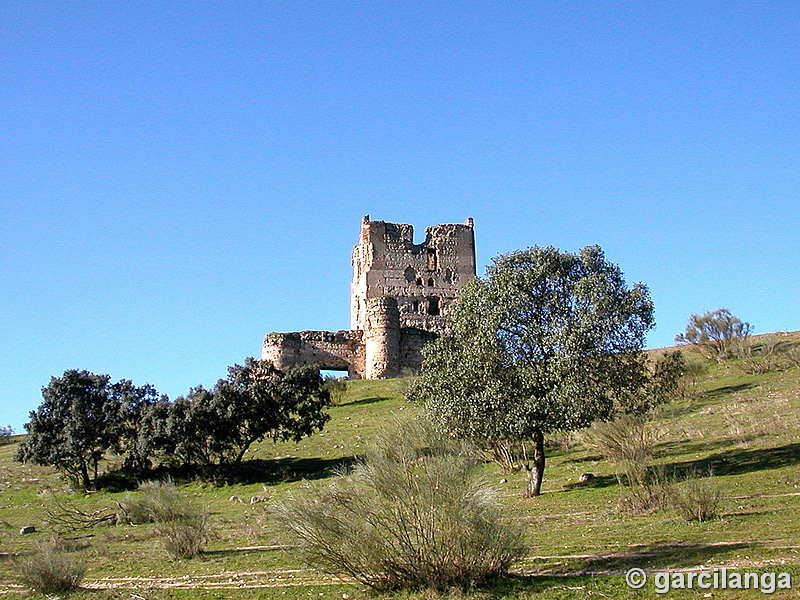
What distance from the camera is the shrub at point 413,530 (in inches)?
393

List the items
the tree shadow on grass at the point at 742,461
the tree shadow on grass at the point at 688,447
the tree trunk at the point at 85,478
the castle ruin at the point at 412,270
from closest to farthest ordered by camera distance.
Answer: the tree shadow on grass at the point at 742,461, the tree shadow on grass at the point at 688,447, the tree trunk at the point at 85,478, the castle ruin at the point at 412,270

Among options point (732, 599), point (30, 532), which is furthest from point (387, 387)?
point (732, 599)

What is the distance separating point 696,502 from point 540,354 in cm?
674

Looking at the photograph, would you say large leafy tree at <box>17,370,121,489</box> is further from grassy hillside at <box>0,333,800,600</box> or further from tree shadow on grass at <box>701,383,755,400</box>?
tree shadow on grass at <box>701,383,755,400</box>

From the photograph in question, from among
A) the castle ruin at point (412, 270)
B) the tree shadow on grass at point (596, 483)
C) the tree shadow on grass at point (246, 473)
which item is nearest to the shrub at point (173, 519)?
the tree shadow on grass at point (246, 473)

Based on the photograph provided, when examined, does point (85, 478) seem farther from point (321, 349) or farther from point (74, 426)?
point (321, 349)

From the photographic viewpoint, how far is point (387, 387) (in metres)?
38.4

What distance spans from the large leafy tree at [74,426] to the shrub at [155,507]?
7.88 metres

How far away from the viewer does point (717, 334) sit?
122 ft

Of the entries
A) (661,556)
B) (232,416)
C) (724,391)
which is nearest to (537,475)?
(661,556)

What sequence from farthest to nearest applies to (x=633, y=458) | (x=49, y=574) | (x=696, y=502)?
(x=633, y=458) → (x=696, y=502) → (x=49, y=574)

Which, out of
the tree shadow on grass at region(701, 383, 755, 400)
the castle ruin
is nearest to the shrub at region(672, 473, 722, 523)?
the tree shadow on grass at region(701, 383, 755, 400)

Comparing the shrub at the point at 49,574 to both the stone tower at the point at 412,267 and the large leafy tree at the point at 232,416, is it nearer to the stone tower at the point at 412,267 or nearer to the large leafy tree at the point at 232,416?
the large leafy tree at the point at 232,416

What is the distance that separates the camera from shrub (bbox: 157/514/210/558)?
47.9 feet
